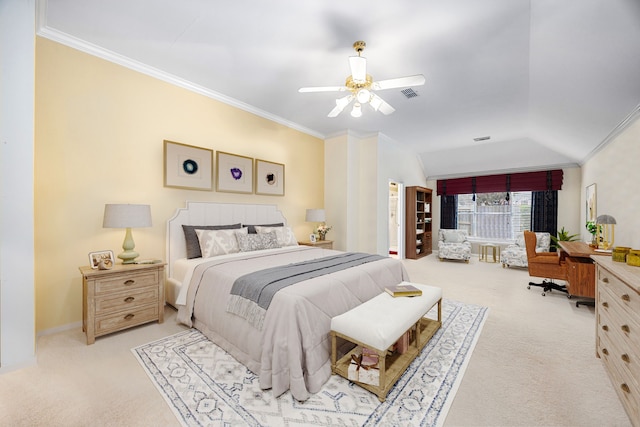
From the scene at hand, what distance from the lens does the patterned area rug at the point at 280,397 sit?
1.54 metres

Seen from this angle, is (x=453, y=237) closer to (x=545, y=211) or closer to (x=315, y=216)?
(x=545, y=211)

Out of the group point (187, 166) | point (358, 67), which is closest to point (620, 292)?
point (358, 67)

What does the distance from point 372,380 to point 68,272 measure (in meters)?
3.03

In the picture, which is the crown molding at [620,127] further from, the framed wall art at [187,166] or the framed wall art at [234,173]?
the framed wall art at [187,166]

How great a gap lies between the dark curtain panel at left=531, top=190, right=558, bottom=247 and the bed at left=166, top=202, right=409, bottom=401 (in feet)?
17.7

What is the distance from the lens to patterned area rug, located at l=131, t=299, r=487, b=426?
154cm

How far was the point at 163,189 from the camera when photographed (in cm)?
331

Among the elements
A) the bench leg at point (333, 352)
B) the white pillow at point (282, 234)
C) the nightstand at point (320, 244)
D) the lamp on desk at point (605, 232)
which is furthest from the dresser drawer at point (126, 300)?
the lamp on desk at point (605, 232)

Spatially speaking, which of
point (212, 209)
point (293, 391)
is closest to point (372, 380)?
point (293, 391)

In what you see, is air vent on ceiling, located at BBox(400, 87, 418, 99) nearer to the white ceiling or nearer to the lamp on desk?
the white ceiling

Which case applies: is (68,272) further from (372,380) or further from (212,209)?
(372,380)

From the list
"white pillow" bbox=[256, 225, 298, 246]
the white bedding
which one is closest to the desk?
the white bedding

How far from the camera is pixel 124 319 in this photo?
Result: 253 centimetres

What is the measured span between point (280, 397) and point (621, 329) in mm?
2201
